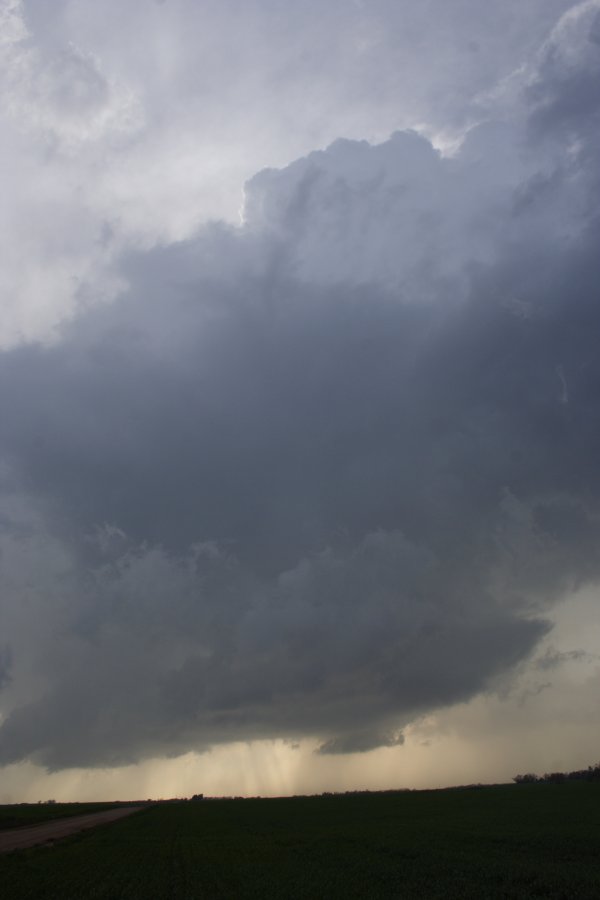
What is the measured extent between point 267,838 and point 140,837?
55.3ft

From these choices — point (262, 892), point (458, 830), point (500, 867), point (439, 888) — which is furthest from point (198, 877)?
point (458, 830)

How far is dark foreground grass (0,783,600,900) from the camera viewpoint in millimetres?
34156

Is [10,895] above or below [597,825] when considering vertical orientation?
above

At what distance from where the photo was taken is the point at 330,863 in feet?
149

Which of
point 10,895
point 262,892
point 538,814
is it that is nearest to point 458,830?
point 538,814

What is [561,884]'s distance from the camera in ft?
111

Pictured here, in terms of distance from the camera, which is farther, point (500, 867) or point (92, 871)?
point (92, 871)

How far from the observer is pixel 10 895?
3469cm

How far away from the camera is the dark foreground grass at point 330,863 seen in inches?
1345

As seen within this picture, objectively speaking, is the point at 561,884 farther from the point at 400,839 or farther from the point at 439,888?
the point at 400,839

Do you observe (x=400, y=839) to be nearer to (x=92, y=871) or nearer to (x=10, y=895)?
(x=92, y=871)

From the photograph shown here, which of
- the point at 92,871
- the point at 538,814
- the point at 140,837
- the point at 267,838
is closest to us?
the point at 92,871

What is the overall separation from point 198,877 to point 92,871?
9.30 meters

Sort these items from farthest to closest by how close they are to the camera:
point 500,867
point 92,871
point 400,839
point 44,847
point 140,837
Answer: point 140,837, point 44,847, point 400,839, point 92,871, point 500,867
